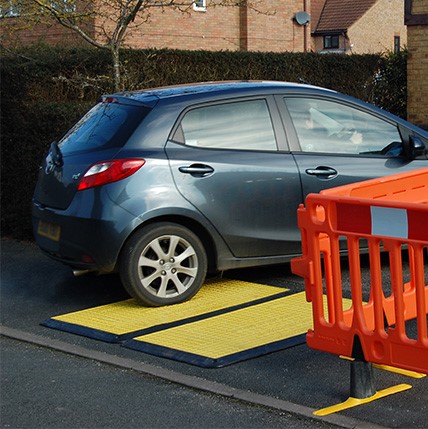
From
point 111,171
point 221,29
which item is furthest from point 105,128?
point 221,29

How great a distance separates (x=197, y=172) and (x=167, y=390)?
100 inches

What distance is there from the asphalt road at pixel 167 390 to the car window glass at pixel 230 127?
2.00 metres

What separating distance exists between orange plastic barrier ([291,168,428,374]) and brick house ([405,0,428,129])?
1109 cm

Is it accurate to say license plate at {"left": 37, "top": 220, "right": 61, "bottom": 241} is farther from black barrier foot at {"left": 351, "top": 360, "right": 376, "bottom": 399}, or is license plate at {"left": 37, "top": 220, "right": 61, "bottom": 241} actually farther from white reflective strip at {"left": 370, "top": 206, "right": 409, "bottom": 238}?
white reflective strip at {"left": 370, "top": 206, "right": 409, "bottom": 238}

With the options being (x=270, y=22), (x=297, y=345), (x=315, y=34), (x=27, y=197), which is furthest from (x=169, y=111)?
(x=315, y=34)

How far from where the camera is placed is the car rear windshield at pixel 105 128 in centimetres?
835

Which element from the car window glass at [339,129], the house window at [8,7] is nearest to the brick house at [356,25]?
the house window at [8,7]

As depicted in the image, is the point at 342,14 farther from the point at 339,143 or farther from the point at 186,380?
the point at 186,380

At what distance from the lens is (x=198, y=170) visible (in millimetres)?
8289

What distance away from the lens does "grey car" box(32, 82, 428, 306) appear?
8.08 meters

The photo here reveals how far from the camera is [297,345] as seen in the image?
6902mm

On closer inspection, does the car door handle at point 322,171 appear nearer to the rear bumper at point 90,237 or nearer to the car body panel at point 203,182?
the car body panel at point 203,182

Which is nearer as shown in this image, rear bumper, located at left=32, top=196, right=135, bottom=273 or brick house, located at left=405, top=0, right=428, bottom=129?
rear bumper, located at left=32, top=196, right=135, bottom=273

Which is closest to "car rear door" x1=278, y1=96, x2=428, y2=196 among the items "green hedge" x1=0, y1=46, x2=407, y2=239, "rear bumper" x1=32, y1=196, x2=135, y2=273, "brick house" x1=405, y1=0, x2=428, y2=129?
"rear bumper" x1=32, y1=196, x2=135, y2=273
